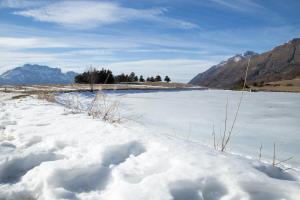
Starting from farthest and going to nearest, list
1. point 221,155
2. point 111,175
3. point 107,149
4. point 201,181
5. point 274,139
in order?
point 274,139, point 107,149, point 221,155, point 111,175, point 201,181

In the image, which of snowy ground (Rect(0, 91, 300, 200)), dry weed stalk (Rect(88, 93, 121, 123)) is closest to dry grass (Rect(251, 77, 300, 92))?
dry weed stalk (Rect(88, 93, 121, 123))

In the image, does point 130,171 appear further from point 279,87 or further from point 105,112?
point 279,87

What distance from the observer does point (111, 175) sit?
7.77 ft

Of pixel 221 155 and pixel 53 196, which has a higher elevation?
pixel 221 155

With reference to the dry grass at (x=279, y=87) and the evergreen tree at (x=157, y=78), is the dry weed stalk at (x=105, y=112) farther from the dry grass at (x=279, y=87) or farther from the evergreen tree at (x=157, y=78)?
the evergreen tree at (x=157, y=78)

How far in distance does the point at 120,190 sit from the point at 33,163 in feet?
3.26

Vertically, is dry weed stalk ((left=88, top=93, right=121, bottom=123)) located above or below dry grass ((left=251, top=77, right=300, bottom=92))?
above

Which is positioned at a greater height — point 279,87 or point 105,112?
point 105,112

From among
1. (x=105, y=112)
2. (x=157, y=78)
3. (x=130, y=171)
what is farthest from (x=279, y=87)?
(x=130, y=171)

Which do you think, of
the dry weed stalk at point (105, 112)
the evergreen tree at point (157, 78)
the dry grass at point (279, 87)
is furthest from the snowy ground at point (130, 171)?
the evergreen tree at point (157, 78)

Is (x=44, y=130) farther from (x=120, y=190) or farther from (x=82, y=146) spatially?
(x=120, y=190)

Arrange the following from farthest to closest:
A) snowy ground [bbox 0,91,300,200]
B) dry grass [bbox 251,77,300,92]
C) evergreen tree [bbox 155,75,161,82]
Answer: evergreen tree [bbox 155,75,161,82]
dry grass [bbox 251,77,300,92]
snowy ground [bbox 0,91,300,200]

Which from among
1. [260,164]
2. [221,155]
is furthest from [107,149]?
[260,164]

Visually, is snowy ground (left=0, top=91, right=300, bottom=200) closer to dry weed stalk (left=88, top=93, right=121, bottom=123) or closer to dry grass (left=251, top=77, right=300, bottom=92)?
dry weed stalk (left=88, top=93, right=121, bottom=123)
